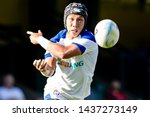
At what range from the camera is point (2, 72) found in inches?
563

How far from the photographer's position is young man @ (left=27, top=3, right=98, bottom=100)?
7.09m

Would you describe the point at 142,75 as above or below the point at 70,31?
below

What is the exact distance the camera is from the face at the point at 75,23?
23.2 feet

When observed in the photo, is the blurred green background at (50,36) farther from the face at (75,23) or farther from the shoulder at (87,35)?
the face at (75,23)

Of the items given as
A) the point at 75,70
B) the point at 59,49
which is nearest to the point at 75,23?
the point at 59,49

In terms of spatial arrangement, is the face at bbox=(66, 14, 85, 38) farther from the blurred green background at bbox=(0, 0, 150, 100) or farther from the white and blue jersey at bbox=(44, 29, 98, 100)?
the blurred green background at bbox=(0, 0, 150, 100)

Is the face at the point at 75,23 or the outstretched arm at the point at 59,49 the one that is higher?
the face at the point at 75,23

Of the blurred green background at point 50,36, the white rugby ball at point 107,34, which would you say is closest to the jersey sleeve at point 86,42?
the white rugby ball at point 107,34

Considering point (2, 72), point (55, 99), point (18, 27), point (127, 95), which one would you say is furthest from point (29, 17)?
point (55, 99)

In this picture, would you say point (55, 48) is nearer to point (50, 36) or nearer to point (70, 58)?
point (70, 58)

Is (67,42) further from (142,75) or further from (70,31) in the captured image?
(142,75)

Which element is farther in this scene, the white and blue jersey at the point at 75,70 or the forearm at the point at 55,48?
the white and blue jersey at the point at 75,70

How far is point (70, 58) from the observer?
23.7 ft

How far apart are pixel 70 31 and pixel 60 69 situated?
15.5 inches
